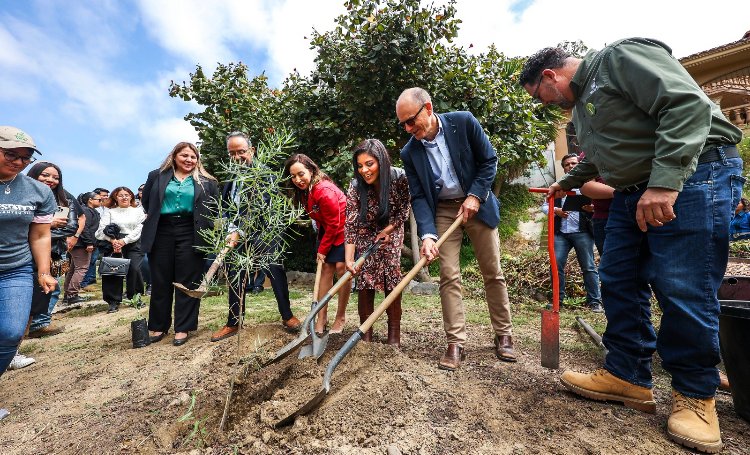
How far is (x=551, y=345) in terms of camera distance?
8.63 feet

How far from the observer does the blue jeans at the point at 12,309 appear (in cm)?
242

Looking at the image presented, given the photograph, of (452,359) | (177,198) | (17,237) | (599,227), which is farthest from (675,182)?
(17,237)

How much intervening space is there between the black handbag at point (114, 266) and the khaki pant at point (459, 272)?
4.81 metres

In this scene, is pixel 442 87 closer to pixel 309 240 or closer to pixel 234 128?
pixel 234 128

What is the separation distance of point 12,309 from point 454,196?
3.10 metres

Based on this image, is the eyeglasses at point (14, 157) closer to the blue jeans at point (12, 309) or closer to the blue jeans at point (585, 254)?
the blue jeans at point (12, 309)

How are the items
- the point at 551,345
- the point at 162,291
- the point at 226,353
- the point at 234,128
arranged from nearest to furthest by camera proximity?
the point at 551,345
the point at 226,353
the point at 162,291
the point at 234,128

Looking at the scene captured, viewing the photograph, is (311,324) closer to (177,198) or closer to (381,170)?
(381,170)

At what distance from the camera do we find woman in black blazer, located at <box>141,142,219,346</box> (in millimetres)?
3598

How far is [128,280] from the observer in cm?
592

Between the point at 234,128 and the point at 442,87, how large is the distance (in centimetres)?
418

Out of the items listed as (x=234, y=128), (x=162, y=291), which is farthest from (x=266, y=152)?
(x=234, y=128)

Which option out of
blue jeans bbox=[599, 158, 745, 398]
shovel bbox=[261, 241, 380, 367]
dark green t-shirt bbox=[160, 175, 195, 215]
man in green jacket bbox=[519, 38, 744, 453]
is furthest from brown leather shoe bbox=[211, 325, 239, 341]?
blue jeans bbox=[599, 158, 745, 398]

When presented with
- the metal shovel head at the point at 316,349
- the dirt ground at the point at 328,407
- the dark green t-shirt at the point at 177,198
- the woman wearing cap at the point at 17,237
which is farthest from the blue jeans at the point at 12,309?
the metal shovel head at the point at 316,349
